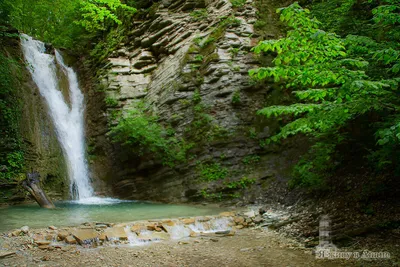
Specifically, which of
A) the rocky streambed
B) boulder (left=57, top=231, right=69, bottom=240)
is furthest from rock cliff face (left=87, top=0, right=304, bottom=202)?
boulder (left=57, top=231, right=69, bottom=240)

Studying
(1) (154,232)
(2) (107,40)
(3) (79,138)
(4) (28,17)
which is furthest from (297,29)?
(4) (28,17)

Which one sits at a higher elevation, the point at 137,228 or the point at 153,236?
the point at 137,228

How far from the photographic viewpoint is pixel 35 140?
12.7 meters

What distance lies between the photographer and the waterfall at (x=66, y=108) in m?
13.4

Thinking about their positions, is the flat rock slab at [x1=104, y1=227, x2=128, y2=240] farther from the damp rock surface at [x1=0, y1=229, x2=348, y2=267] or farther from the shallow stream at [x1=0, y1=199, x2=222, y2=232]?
the shallow stream at [x1=0, y1=199, x2=222, y2=232]

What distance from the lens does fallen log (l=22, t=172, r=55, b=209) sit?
399 inches

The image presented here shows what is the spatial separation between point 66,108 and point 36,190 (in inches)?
229

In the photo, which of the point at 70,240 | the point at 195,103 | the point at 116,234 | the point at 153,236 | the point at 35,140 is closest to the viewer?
the point at 70,240

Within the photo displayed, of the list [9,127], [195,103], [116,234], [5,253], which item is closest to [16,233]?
[5,253]

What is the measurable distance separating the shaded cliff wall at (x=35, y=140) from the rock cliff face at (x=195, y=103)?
1.66 metres

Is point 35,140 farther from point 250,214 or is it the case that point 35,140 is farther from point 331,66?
point 331,66

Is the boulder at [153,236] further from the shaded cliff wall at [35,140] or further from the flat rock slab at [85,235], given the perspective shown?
the shaded cliff wall at [35,140]

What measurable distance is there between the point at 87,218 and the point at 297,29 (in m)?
6.50

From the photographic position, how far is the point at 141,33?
53.5 feet
